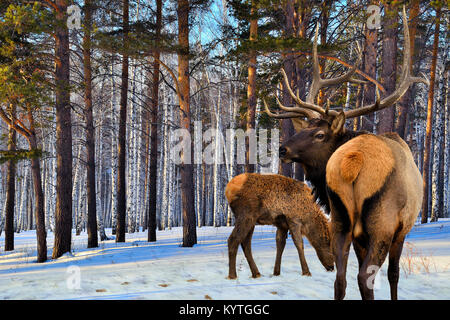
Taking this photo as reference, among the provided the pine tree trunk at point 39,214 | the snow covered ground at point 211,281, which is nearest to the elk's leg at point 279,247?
the snow covered ground at point 211,281

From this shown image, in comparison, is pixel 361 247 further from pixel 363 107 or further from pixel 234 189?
pixel 234 189

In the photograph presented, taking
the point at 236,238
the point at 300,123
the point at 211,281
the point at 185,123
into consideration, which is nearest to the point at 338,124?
the point at 300,123

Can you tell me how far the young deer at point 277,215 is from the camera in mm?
5711

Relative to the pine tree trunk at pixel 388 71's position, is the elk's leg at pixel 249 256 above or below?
below

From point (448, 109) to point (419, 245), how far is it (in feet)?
71.4

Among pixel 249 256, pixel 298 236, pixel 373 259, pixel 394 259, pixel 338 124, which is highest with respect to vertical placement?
pixel 338 124

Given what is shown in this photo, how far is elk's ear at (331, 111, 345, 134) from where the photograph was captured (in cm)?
366

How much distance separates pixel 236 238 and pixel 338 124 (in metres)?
2.58

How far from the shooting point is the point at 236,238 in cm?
569

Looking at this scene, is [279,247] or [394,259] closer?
[394,259]

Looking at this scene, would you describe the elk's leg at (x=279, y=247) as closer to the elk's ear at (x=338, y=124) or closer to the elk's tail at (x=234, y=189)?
the elk's tail at (x=234, y=189)

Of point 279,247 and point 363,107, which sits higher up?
point 363,107
